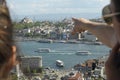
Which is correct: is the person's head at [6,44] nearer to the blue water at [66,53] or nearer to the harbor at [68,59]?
the harbor at [68,59]

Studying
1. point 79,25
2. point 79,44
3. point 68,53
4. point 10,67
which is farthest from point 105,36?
point 79,44

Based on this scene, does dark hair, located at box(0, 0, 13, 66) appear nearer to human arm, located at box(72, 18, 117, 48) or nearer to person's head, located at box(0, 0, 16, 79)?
person's head, located at box(0, 0, 16, 79)

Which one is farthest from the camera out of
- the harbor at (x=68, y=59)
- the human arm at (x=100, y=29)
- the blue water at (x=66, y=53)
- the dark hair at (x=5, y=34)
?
the blue water at (x=66, y=53)

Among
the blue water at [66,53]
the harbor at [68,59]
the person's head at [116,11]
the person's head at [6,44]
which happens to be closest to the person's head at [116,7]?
the person's head at [116,11]

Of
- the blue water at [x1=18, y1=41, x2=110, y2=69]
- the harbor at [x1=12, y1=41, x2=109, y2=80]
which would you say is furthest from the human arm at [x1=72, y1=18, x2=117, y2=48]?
the blue water at [x1=18, y1=41, x2=110, y2=69]

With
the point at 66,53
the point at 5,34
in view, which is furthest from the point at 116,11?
the point at 66,53

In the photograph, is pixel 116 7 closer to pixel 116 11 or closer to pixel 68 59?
pixel 116 11
